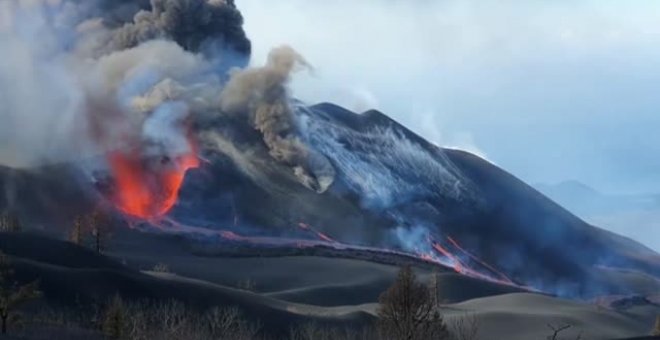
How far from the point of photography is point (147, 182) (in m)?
138

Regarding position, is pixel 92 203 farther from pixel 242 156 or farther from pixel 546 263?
pixel 546 263

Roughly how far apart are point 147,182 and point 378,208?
1109 inches

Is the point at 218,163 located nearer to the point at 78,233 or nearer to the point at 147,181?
the point at 147,181

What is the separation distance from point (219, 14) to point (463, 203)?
42.4m

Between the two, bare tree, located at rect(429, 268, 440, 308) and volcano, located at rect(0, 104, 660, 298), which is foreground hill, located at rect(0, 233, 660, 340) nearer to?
bare tree, located at rect(429, 268, 440, 308)

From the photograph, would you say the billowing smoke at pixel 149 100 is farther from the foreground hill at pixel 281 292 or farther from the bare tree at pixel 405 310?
the bare tree at pixel 405 310

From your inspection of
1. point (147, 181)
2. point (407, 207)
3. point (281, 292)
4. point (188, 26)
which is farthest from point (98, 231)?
point (407, 207)

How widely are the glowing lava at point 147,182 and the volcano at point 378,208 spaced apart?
121 centimetres

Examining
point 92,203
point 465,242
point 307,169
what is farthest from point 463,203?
point 92,203

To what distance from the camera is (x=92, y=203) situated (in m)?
129

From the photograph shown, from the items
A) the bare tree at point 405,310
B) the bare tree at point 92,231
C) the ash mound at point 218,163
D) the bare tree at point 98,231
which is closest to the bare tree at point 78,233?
the bare tree at point 92,231

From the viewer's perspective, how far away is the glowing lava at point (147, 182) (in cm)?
13388

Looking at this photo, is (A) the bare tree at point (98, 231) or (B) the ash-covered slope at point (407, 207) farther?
(B) the ash-covered slope at point (407, 207)

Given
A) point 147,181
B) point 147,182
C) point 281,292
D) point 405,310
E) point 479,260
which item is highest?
point 147,181
